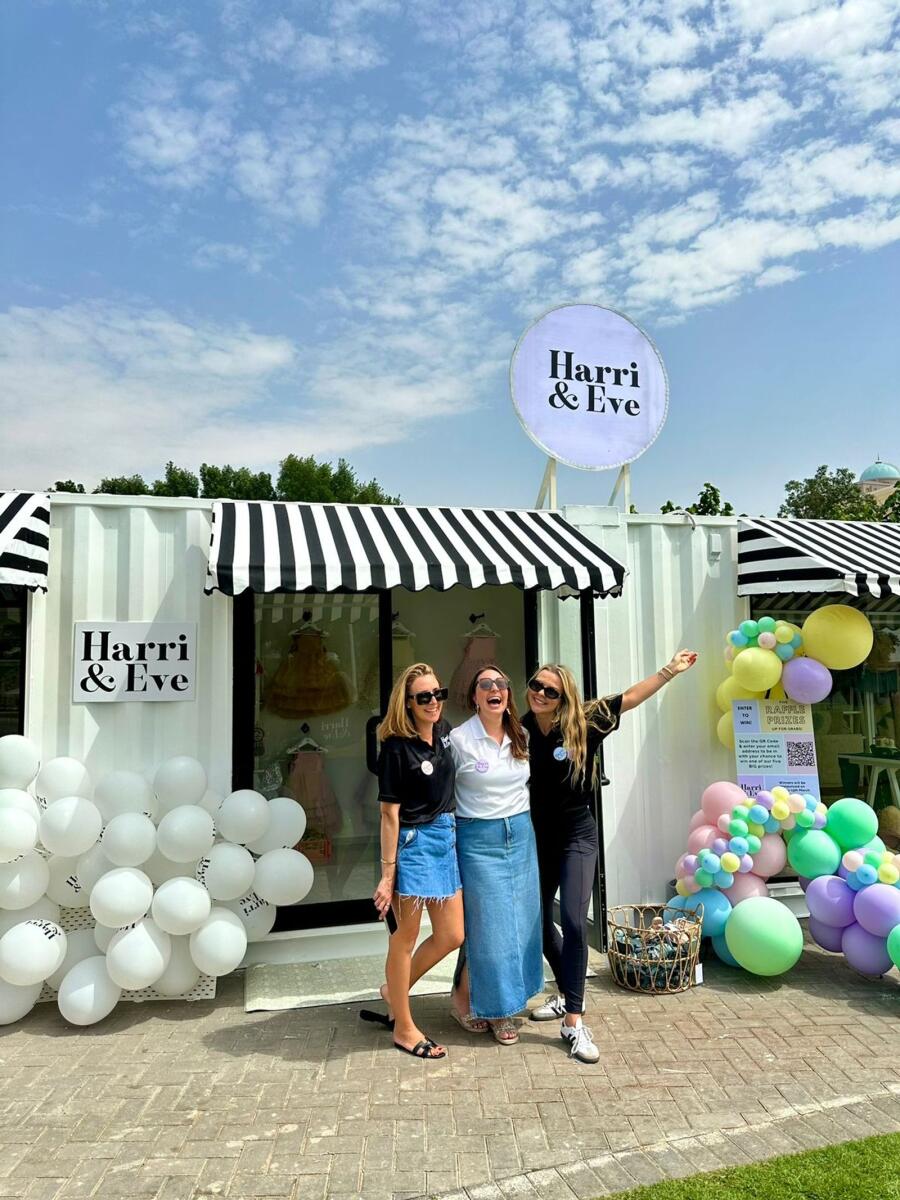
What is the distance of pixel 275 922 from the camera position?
202 inches

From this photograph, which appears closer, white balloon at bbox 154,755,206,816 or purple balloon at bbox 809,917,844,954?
white balloon at bbox 154,755,206,816

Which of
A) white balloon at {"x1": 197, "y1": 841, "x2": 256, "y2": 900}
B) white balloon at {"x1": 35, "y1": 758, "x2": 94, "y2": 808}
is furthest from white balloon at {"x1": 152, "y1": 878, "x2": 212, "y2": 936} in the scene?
white balloon at {"x1": 35, "y1": 758, "x2": 94, "y2": 808}

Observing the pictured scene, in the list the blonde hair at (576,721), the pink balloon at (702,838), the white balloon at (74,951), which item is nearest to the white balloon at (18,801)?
the white balloon at (74,951)

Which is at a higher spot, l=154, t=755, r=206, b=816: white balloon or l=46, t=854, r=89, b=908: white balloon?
l=154, t=755, r=206, b=816: white balloon

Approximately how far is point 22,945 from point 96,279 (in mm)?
7880

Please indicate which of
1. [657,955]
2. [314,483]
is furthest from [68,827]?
[314,483]

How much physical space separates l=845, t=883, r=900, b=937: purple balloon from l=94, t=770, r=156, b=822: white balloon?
159 inches

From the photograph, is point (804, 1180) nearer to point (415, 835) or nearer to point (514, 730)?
point (415, 835)

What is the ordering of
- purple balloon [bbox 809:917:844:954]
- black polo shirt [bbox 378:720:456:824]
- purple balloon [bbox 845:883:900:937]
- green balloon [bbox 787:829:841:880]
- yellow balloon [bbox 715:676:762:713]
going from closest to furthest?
1. black polo shirt [bbox 378:720:456:824]
2. purple balloon [bbox 845:883:900:937]
3. purple balloon [bbox 809:917:844:954]
4. green balloon [bbox 787:829:841:880]
5. yellow balloon [bbox 715:676:762:713]

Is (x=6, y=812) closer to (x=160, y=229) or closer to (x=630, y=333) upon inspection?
(x=630, y=333)

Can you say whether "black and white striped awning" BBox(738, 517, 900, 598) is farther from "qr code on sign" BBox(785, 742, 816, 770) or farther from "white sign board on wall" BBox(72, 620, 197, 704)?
"white sign board on wall" BBox(72, 620, 197, 704)

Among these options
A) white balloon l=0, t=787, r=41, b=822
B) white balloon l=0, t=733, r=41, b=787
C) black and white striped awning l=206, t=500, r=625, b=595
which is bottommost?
white balloon l=0, t=787, r=41, b=822

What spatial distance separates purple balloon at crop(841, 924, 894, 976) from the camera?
14.9 feet

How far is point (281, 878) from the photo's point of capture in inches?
177
